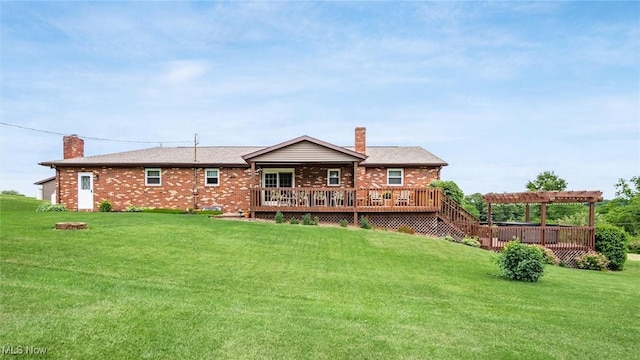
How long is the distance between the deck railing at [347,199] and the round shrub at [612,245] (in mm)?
6860

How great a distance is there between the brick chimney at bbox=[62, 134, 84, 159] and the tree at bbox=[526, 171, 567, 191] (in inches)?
1399

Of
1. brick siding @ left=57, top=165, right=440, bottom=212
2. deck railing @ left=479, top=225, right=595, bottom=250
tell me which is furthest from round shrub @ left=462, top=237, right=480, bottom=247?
brick siding @ left=57, top=165, right=440, bottom=212

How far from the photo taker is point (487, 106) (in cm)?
2211

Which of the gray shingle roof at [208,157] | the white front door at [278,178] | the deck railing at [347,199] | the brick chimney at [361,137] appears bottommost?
the deck railing at [347,199]

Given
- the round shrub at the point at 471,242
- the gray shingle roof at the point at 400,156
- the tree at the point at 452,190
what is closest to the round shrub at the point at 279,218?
the gray shingle roof at the point at 400,156

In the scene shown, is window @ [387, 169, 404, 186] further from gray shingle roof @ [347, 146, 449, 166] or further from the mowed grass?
the mowed grass

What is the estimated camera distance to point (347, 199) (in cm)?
2103

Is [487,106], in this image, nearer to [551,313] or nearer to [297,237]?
[297,237]

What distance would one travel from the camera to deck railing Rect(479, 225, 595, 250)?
1798cm

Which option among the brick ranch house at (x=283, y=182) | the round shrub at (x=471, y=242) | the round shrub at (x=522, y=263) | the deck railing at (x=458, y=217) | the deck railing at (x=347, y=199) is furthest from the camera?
the brick ranch house at (x=283, y=182)

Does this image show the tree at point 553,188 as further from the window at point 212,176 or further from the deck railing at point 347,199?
the window at point 212,176

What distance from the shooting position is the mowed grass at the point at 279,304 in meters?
5.30

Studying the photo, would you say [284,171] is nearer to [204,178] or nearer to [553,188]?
[204,178]

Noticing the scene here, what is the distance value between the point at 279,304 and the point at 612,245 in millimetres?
16405
